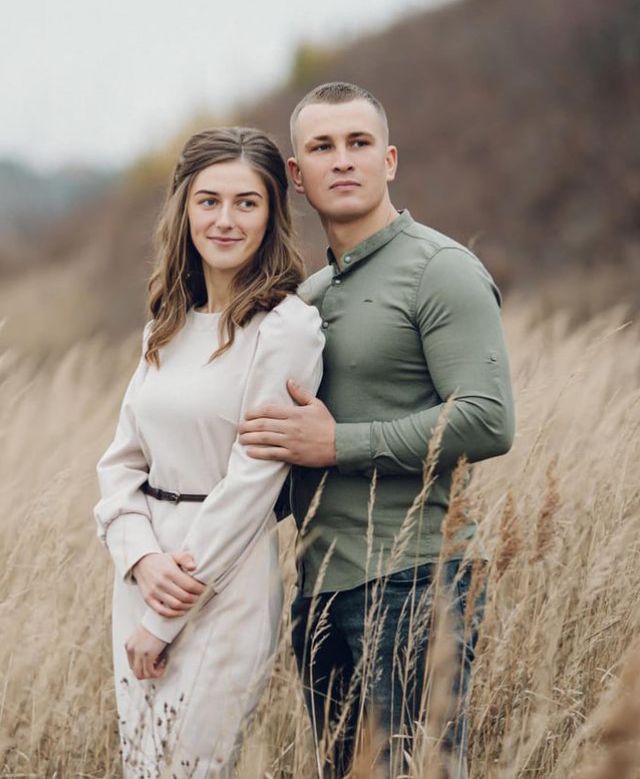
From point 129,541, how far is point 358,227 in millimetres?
902

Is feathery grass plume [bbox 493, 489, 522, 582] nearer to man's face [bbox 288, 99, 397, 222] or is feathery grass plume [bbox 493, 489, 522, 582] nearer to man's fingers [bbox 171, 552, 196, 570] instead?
man's fingers [bbox 171, 552, 196, 570]

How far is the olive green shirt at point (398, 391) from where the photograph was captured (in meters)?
2.21

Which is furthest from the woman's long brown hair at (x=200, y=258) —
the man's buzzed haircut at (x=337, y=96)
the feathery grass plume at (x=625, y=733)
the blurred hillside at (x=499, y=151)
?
the blurred hillside at (x=499, y=151)

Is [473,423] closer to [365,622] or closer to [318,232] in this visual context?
[365,622]

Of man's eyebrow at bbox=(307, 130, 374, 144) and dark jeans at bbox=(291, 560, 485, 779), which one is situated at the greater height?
man's eyebrow at bbox=(307, 130, 374, 144)

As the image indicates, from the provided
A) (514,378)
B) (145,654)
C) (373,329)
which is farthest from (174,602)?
(514,378)

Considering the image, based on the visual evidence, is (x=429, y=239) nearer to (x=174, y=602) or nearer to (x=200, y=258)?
(x=200, y=258)

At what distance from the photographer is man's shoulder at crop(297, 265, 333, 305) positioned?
249 cm

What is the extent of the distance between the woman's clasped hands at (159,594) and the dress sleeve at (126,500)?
36 mm

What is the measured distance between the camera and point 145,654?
2.26 m

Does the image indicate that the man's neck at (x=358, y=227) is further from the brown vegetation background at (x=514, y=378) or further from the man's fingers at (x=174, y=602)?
the man's fingers at (x=174, y=602)

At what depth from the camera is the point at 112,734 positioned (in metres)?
2.90

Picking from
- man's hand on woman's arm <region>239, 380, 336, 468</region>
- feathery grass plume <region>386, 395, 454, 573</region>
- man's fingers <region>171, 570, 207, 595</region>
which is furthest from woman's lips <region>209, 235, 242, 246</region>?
man's fingers <region>171, 570, 207, 595</region>

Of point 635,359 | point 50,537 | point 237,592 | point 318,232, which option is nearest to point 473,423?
point 237,592
